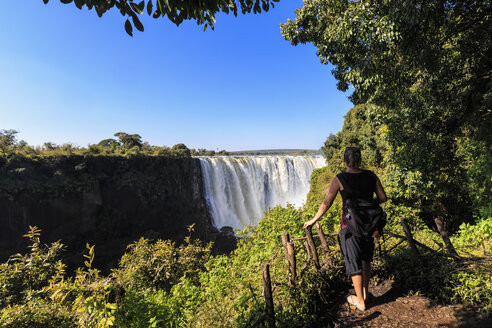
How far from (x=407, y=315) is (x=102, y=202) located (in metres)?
25.0

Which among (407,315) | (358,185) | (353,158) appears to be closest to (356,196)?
(358,185)

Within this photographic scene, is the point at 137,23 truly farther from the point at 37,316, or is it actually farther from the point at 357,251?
the point at 37,316

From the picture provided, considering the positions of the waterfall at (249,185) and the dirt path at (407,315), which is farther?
the waterfall at (249,185)

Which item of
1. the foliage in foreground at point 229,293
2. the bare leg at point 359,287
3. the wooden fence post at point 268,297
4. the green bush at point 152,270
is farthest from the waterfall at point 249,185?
the wooden fence post at point 268,297

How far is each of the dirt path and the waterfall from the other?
2386cm

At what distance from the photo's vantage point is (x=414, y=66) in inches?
159

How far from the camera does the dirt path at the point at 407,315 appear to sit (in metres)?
1.89

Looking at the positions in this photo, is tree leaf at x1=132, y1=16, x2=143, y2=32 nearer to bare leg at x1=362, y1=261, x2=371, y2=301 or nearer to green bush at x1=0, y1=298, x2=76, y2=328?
bare leg at x1=362, y1=261, x2=371, y2=301

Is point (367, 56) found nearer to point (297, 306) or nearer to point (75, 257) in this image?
point (297, 306)

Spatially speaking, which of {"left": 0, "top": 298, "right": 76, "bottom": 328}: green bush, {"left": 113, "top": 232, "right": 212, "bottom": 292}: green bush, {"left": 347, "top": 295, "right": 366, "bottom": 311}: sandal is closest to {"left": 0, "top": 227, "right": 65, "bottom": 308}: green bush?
{"left": 0, "top": 298, "right": 76, "bottom": 328}: green bush

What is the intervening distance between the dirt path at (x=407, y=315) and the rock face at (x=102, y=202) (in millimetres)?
19947

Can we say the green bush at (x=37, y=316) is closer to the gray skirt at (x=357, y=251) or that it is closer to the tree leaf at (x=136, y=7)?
the gray skirt at (x=357, y=251)

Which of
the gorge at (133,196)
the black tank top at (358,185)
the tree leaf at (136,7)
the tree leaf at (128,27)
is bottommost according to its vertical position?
the gorge at (133,196)

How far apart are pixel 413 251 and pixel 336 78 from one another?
3967 millimetres
